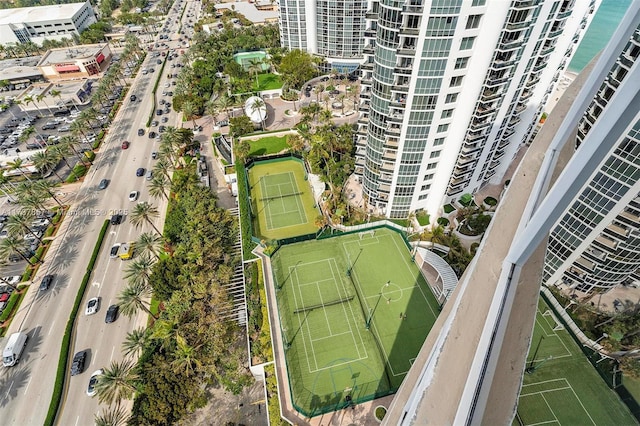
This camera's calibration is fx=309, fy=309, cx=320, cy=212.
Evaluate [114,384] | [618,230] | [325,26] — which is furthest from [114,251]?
[325,26]

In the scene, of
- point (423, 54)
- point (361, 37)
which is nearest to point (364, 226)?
point (423, 54)

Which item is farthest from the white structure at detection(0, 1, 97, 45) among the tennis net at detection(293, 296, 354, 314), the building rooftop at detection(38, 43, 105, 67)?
the tennis net at detection(293, 296, 354, 314)

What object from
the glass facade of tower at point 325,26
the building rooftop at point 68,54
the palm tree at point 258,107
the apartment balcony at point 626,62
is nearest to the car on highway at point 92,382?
the palm tree at point 258,107

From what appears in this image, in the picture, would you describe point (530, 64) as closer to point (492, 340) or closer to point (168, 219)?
point (492, 340)

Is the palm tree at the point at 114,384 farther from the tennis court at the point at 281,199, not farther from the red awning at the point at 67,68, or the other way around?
the red awning at the point at 67,68

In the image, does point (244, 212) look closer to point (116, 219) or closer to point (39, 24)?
point (116, 219)

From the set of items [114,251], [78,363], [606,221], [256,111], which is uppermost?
[606,221]
